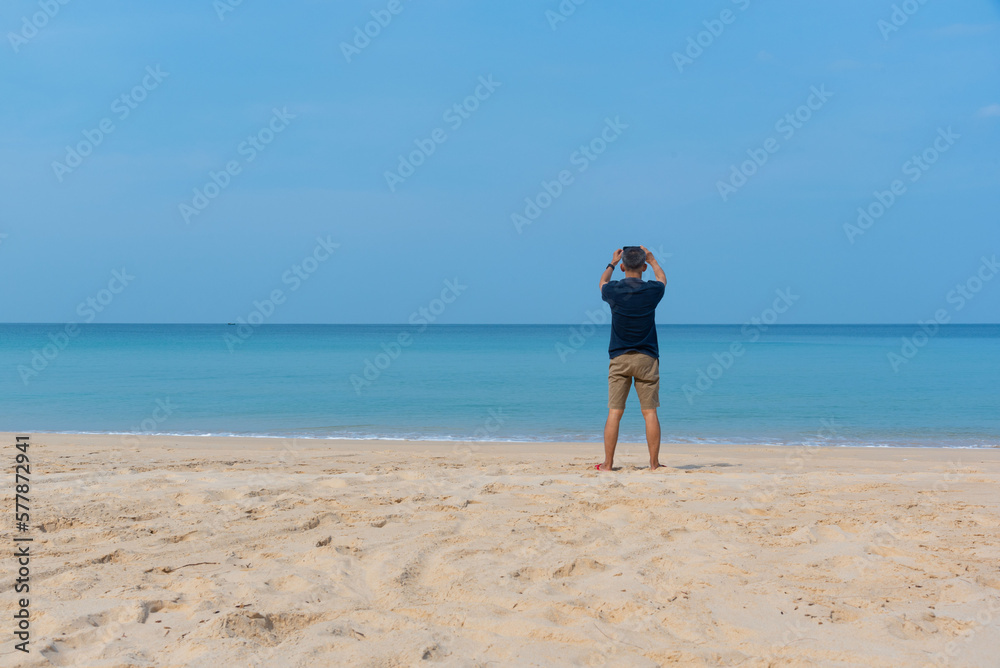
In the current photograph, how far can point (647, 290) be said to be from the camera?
5.71 meters

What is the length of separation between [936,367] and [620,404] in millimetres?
23158

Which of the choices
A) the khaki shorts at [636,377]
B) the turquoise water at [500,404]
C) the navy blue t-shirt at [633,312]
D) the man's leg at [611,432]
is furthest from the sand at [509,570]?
the turquoise water at [500,404]

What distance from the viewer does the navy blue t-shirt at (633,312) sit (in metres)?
5.74

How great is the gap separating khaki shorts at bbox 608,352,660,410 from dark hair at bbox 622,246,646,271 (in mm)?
738

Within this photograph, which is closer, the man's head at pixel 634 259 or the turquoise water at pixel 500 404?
the man's head at pixel 634 259

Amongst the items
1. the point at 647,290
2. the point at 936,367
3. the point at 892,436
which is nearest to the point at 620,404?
the point at 647,290

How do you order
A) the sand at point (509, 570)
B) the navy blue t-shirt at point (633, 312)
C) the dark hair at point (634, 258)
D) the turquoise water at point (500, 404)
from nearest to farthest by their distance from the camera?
the sand at point (509, 570) < the navy blue t-shirt at point (633, 312) < the dark hair at point (634, 258) < the turquoise water at point (500, 404)

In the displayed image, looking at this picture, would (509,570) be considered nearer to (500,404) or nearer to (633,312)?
(633,312)

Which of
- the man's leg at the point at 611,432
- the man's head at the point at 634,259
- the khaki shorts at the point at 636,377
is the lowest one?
the man's leg at the point at 611,432

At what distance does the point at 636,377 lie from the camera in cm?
593

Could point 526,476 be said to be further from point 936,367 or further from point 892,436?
point 936,367

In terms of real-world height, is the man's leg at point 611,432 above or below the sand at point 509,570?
above

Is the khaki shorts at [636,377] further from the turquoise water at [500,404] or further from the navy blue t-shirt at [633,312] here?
the turquoise water at [500,404]

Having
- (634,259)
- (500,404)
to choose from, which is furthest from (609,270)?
(500,404)
